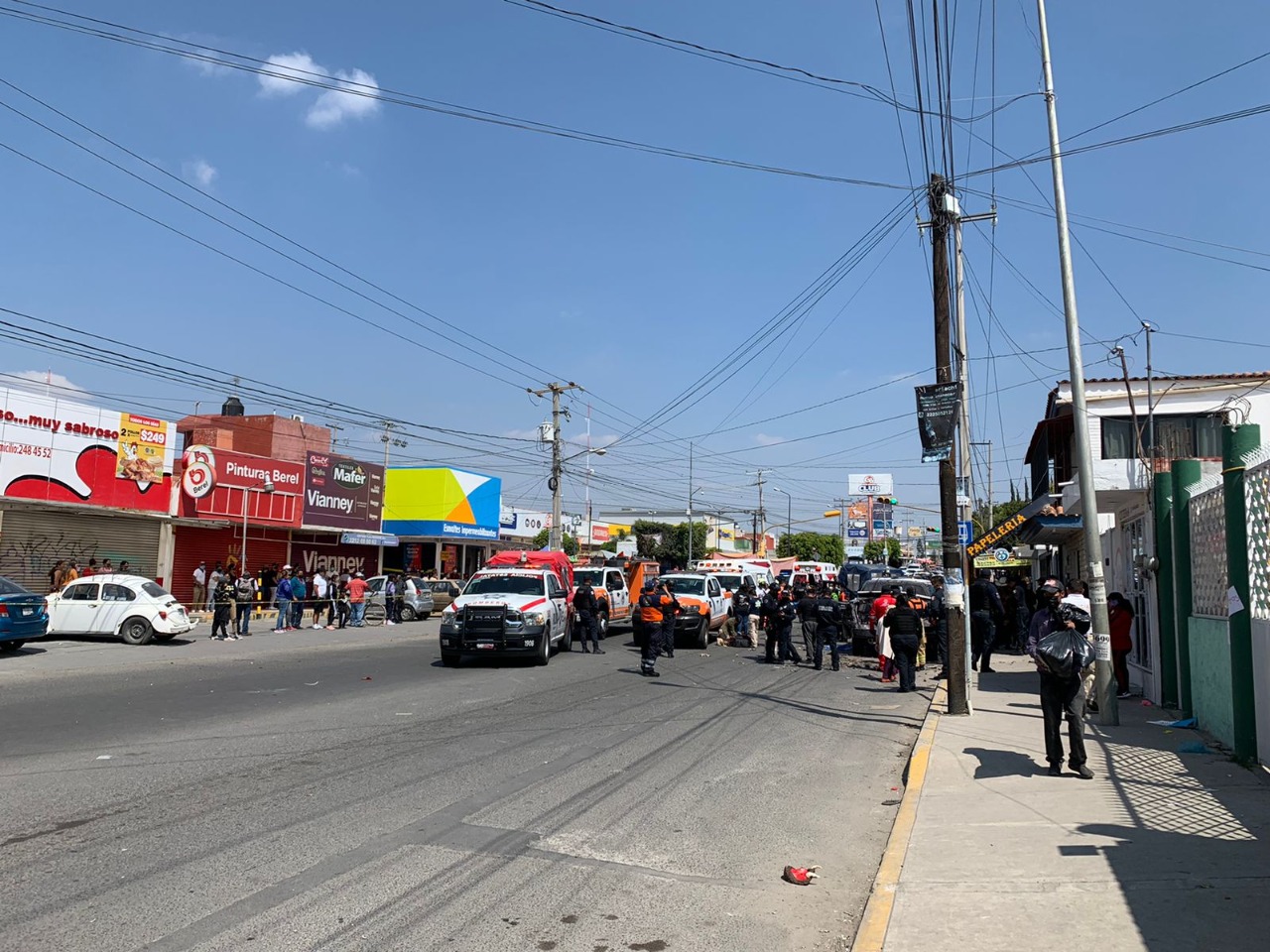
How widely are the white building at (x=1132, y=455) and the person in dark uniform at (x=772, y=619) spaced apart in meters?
6.28

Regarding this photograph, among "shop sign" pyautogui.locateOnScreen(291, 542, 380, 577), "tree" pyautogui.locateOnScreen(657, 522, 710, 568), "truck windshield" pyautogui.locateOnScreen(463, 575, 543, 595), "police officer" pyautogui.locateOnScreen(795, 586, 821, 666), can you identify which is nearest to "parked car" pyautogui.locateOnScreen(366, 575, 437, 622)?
"shop sign" pyautogui.locateOnScreen(291, 542, 380, 577)

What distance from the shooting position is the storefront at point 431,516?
46.4 metres

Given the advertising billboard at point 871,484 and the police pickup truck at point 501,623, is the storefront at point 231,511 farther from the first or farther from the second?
the advertising billboard at point 871,484

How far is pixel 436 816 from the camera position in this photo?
288 inches

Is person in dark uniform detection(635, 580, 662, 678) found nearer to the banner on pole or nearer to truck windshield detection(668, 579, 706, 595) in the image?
the banner on pole

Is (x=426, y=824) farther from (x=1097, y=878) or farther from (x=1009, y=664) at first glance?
(x=1009, y=664)

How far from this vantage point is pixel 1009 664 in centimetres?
2064

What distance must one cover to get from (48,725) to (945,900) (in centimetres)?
1011

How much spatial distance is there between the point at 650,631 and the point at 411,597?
19.9 meters

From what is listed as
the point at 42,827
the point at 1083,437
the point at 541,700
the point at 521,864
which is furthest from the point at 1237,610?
the point at 42,827

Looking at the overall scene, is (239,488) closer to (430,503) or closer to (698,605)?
(430,503)

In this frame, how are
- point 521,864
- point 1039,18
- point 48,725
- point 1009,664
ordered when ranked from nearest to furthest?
point 521,864
point 48,725
point 1039,18
point 1009,664

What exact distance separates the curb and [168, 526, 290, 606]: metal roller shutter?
28102mm

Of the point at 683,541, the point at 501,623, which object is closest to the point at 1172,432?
the point at 501,623
